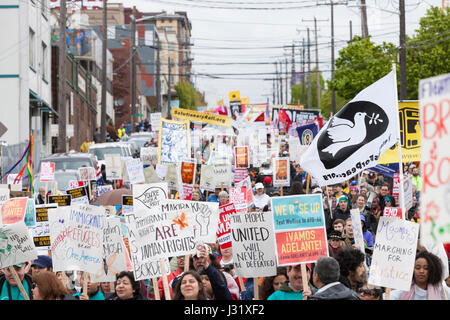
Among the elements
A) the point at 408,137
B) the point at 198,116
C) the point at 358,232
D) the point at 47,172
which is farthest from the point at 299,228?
the point at 198,116

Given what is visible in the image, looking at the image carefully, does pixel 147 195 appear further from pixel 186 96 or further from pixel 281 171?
pixel 186 96

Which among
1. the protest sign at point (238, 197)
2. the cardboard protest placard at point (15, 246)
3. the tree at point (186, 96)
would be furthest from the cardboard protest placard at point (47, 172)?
the tree at point (186, 96)

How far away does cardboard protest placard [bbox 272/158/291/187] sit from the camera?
62.5 feet

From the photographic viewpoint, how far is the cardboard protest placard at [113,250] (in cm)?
859

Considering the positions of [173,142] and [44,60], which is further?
[44,60]

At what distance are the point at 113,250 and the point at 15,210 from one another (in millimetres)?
2507

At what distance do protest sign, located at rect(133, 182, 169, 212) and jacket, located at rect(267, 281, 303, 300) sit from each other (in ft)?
7.31

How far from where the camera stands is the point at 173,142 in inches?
802

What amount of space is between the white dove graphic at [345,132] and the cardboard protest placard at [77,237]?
3028mm

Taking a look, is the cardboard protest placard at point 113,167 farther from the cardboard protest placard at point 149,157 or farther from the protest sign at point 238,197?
the protest sign at point 238,197

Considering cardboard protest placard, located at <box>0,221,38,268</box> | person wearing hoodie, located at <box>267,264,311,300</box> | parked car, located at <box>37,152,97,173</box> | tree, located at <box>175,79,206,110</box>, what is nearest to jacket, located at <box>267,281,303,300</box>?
person wearing hoodie, located at <box>267,264,311,300</box>

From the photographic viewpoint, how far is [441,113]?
15.1 ft
